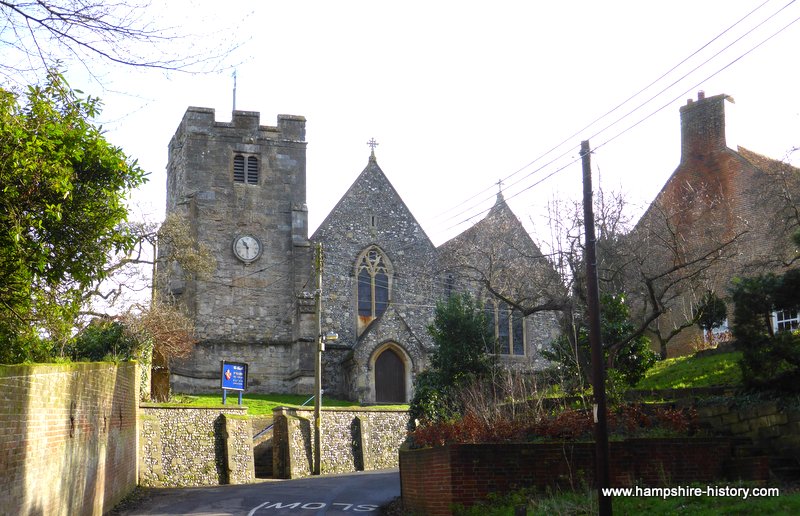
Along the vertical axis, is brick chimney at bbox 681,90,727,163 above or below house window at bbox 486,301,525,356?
above

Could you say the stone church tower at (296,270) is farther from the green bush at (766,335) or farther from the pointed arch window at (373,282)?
the green bush at (766,335)

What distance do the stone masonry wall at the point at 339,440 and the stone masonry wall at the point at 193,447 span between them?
1.67 m

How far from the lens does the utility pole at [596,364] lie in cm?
1475

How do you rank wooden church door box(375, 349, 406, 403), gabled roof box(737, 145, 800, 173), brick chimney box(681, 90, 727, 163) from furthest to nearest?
wooden church door box(375, 349, 406, 403) → brick chimney box(681, 90, 727, 163) → gabled roof box(737, 145, 800, 173)

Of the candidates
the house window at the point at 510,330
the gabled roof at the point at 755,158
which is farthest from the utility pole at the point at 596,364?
the house window at the point at 510,330

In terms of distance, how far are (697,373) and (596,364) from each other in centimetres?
1097

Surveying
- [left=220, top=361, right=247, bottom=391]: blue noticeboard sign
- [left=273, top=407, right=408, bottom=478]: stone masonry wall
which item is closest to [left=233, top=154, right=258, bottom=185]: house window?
A: [left=220, top=361, right=247, bottom=391]: blue noticeboard sign

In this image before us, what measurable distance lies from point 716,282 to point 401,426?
42.0 ft

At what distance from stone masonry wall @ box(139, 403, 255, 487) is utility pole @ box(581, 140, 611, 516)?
15105mm

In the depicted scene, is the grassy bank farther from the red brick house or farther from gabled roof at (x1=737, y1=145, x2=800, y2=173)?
gabled roof at (x1=737, y1=145, x2=800, y2=173)

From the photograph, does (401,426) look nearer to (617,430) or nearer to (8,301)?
(617,430)

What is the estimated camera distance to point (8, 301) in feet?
46.3

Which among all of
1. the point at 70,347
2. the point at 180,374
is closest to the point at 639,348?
the point at 70,347

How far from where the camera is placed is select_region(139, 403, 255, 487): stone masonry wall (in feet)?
88.1
